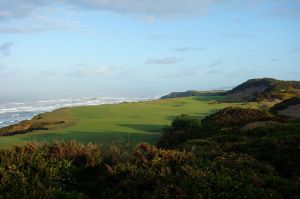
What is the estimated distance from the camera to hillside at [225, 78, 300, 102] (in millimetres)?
68000

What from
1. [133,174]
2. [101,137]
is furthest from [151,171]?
[101,137]

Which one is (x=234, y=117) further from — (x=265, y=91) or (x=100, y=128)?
(x=265, y=91)

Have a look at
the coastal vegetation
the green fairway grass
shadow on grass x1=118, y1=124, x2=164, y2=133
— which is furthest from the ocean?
the coastal vegetation

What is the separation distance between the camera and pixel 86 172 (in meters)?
13.1

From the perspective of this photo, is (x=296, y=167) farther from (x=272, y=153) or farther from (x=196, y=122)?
(x=196, y=122)

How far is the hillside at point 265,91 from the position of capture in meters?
68.0

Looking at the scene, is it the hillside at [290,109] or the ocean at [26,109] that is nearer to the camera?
the hillside at [290,109]

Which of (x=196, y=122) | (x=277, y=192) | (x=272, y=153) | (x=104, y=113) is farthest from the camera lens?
(x=104, y=113)

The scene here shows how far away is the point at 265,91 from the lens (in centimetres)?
7969

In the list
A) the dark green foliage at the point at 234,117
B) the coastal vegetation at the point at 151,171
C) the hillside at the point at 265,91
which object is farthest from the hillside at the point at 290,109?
the hillside at the point at 265,91

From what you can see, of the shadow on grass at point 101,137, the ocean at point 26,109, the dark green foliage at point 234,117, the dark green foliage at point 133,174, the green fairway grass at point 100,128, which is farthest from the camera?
the ocean at point 26,109

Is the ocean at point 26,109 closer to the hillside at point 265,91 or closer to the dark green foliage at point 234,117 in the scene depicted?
the hillside at point 265,91

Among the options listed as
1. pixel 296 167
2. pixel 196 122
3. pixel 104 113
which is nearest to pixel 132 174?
pixel 296 167

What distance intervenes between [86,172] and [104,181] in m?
1.13
